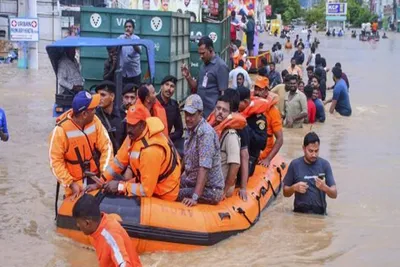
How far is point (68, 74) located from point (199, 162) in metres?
4.48

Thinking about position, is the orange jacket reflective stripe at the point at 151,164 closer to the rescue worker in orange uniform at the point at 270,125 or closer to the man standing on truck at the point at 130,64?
the rescue worker in orange uniform at the point at 270,125

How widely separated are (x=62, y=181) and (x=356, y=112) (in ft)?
41.8

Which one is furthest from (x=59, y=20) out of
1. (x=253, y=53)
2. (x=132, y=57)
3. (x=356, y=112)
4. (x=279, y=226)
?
(x=279, y=226)

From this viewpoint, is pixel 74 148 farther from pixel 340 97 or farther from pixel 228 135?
pixel 340 97

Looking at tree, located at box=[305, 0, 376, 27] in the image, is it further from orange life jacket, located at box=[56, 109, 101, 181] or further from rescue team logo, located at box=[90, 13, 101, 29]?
orange life jacket, located at box=[56, 109, 101, 181]

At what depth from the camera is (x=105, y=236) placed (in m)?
4.42

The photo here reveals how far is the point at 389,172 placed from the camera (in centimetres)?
1135

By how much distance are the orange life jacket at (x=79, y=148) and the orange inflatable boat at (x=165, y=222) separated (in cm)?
36

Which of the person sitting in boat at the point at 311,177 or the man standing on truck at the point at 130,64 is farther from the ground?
the man standing on truck at the point at 130,64

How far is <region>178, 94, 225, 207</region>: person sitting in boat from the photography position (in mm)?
7041

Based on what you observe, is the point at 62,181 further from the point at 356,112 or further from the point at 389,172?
the point at 356,112

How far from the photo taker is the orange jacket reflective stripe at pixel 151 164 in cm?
659

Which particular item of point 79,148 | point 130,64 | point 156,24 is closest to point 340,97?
point 156,24

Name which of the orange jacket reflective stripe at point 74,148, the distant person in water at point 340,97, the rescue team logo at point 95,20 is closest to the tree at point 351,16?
the distant person in water at point 340,97
